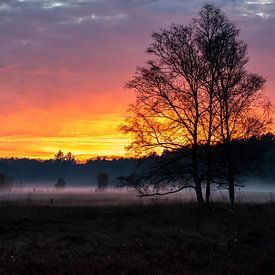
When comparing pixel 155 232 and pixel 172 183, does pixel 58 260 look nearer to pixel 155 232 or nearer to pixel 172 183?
pixel 155 232

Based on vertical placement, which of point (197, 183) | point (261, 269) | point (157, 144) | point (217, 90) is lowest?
point (261, 269)

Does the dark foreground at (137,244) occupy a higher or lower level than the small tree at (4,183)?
lower

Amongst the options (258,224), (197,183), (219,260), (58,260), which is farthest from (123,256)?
(197,183)

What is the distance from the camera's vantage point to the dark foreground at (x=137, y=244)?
11.5 meters

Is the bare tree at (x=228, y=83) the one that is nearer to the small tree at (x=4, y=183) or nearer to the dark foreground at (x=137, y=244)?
the dark foreground at (x=137, y=244)

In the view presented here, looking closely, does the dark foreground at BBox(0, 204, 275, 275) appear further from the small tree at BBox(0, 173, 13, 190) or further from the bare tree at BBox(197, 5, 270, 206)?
the small tree at BBox(0, 173, 13, 190)

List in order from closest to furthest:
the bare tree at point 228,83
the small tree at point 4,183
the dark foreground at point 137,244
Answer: the dark foreground at point 137,244
the bare tree at point 228,83
the small tree at point 4,183

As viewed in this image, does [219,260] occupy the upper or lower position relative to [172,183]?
lower

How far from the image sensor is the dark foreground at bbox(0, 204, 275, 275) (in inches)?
A: 453

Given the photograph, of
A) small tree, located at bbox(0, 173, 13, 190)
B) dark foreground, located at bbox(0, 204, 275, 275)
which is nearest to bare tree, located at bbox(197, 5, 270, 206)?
dark foreground, located at bbox(0, 204, 275, 275)

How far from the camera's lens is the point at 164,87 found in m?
27.0

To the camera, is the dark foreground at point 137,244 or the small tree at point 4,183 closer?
the dark foreground at point 137,244

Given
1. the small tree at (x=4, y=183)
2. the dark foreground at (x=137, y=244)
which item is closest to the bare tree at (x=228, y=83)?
the dark foreground at (x=137, y=244)

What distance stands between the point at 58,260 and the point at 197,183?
1628 cm
